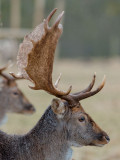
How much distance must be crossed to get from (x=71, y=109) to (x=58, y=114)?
0.16 meters

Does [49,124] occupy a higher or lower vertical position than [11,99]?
higher

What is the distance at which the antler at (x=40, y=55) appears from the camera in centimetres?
447

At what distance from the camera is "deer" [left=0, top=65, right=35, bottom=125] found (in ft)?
27.8

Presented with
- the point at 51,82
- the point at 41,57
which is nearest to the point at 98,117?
the point at 51,82

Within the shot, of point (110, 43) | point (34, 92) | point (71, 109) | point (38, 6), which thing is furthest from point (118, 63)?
point (71, 109)

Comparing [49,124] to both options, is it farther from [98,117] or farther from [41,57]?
[98,117]

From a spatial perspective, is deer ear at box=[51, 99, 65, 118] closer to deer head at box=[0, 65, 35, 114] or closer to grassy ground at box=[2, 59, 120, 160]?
grassy ground at box=[2, 59, 120, 160]

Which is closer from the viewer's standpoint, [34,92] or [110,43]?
[34,92]

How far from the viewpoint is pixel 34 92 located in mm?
15789

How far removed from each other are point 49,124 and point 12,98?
12.6 feet

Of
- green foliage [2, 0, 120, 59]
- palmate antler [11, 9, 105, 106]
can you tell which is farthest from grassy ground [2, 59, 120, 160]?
green foliage [2, 0, 120, 59]

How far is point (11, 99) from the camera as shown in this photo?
28.4 ft

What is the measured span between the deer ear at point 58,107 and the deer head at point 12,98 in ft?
11.6

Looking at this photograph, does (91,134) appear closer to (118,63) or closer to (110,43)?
(118,63)
